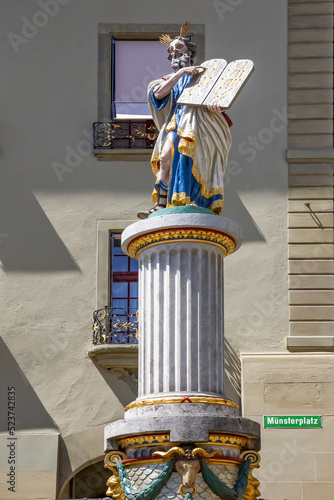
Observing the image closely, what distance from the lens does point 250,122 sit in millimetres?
19797

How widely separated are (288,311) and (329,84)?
13.3ft

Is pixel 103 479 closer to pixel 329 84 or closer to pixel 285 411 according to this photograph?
pixel 285 411

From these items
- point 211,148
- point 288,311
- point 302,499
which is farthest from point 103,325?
point 211,148

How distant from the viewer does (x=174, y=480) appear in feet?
33.2

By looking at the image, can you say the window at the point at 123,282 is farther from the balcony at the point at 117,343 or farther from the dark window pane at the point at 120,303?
the balcony at the point at 117,343

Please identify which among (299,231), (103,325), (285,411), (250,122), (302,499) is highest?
(250,122)

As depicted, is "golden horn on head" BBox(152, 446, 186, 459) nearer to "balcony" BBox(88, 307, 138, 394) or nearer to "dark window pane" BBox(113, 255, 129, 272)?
"balcony" BBox(88, 307, 138, 394)

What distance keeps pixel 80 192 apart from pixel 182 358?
938 centimetres

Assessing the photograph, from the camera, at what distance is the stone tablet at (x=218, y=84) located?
37.9ft

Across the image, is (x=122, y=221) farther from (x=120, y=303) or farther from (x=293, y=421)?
(x=293, y=421)

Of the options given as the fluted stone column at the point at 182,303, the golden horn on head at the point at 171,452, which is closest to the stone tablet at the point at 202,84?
the fluted stone column at the point at 182,303

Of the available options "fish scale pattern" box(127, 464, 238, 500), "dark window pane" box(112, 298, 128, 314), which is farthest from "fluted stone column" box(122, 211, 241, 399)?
"dark window pane" box(112, 298, 128, 314)

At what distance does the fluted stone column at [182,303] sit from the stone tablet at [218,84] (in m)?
1.34

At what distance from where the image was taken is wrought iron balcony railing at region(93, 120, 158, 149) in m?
19.7
